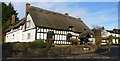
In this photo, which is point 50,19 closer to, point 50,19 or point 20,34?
point 50,19

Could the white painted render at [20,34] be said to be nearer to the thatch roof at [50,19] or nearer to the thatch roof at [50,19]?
the thatch roof at [50,19]

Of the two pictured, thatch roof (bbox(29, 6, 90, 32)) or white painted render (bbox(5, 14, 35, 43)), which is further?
thatch roof (bbox(29, 6, 90, 32))

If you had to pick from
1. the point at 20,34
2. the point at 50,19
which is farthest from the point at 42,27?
the point at 20,34

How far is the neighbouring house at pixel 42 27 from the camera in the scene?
112ft

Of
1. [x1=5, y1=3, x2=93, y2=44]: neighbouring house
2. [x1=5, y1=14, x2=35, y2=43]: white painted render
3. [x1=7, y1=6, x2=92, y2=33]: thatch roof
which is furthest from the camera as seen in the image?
[x1=7, y1=6, x2=92, y2=33]: thatch roof

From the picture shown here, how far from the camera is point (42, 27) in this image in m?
34.3

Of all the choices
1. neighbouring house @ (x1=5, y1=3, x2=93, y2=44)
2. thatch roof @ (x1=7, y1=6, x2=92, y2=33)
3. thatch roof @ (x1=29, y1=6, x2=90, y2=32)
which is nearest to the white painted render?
neighbouring house @ (x1=5, y1=3, x2=93, y2=44)

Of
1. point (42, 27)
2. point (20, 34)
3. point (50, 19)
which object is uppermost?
point (50, 19)

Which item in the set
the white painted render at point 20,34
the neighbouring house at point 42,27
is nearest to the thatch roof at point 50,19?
the neighbouring house at point 42,27

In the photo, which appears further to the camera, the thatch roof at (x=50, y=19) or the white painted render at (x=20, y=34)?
the thatch roof at (x=50, y=19)

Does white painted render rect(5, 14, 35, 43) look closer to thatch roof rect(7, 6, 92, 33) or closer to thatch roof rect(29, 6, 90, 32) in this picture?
thatch roof rect(7, 6, 92, 33)

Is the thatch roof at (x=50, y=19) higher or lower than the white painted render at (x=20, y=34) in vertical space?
higher

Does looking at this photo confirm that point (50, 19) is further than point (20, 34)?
No

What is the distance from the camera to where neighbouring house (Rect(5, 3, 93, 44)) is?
1342 inches
